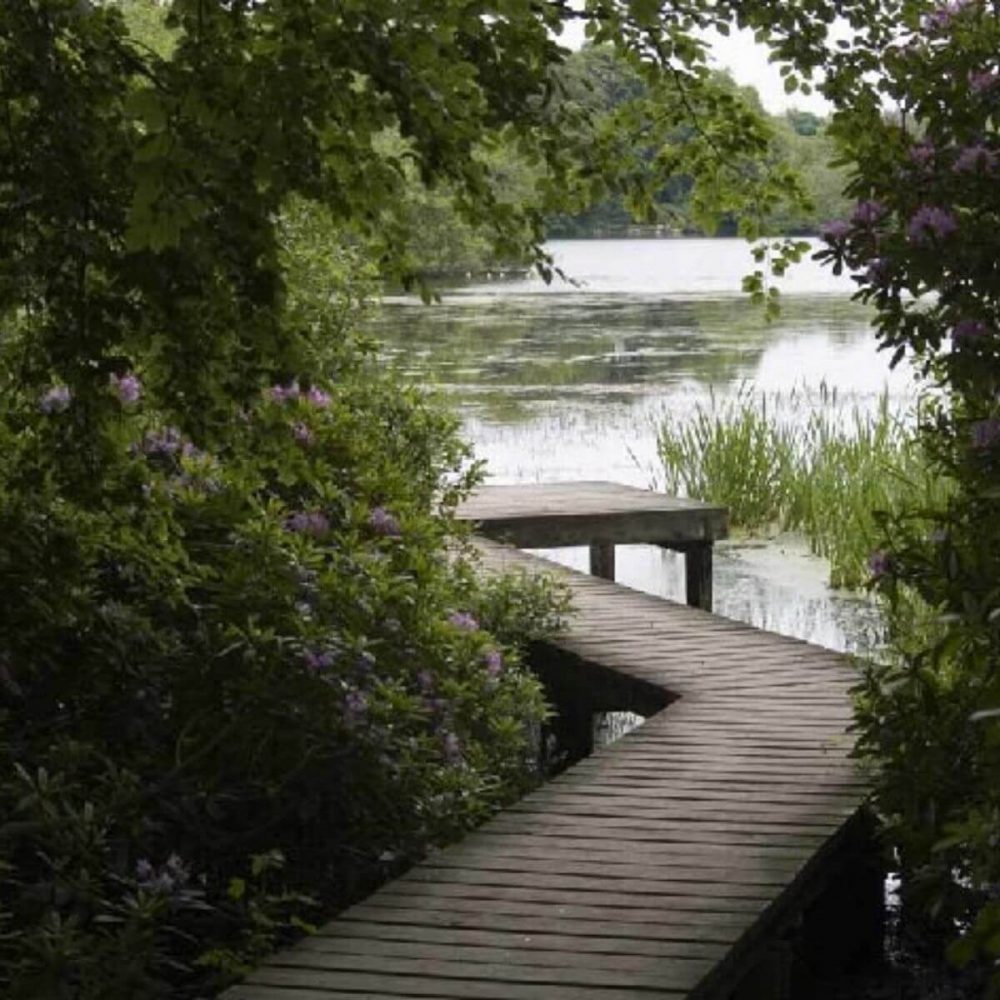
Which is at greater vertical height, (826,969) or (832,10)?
(832,10)

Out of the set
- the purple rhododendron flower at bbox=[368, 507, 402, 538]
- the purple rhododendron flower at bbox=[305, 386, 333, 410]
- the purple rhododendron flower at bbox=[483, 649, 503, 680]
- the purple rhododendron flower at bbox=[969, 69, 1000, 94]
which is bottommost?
the purple rhododendron flower at bbox=[483, 649, 503, 680]

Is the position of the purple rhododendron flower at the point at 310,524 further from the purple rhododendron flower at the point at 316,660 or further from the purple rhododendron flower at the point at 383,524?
the purple rhododendron flower at the point at 316,660

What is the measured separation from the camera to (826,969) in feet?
17.5

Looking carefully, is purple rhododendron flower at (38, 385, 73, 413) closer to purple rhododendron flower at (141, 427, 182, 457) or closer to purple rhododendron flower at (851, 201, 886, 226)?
purple rhododendron flower at (141, 427, 182, 457)

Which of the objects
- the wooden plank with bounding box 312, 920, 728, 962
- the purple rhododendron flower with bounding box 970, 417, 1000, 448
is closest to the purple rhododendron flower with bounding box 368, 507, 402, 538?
the wooden plank with bounding box 312, 920, 728, 962

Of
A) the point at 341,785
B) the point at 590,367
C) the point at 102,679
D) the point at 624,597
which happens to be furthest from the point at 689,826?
the point at 590,367

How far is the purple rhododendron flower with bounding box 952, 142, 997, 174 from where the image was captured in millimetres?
3846

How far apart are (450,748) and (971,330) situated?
1.79 metres

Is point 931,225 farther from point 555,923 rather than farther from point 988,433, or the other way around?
point 555,923

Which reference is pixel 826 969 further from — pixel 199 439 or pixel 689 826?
pixel 199 439

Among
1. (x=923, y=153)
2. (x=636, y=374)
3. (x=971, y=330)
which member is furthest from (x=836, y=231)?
(x=636, y=374)

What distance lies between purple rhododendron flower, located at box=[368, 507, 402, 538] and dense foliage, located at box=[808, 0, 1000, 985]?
1516mm

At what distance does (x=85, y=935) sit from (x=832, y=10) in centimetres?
227

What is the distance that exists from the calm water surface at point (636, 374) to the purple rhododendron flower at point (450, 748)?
1202 millimetres
